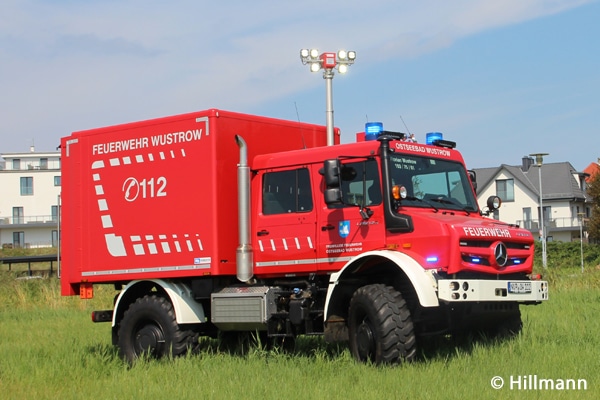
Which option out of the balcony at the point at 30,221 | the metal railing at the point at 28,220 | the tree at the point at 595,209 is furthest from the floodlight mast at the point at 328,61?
the metal railing at the point at 28,220

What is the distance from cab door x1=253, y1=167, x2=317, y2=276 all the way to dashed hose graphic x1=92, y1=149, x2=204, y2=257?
36.5 inches

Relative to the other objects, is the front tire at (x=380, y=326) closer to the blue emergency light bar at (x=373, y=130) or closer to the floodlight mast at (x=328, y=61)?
the blue emergency light bar at (x=373, y=130)

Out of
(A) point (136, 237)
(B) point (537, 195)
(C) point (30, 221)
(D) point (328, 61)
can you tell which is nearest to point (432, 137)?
(A) point (136, 237)

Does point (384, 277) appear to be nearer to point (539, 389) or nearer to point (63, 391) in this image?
point (539, 389)

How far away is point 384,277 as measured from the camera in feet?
36.8

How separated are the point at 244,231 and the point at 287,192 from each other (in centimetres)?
78

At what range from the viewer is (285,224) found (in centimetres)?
1196

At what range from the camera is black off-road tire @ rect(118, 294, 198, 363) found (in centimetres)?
1246

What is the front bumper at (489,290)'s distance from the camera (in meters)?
10.0

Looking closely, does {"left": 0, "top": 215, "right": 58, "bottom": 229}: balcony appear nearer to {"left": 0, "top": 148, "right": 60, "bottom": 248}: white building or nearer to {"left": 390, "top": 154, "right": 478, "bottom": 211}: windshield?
{"left": 0, "top": 148, "right": 60, "bottom": 248}: white building

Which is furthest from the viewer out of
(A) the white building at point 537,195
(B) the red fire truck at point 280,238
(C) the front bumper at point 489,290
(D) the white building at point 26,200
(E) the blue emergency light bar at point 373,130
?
(D) the white building at point 26,200

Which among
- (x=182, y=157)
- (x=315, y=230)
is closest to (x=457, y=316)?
(x=315, y=230)

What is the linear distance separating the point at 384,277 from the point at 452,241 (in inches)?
50.6

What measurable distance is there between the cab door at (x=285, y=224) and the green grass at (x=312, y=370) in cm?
117
